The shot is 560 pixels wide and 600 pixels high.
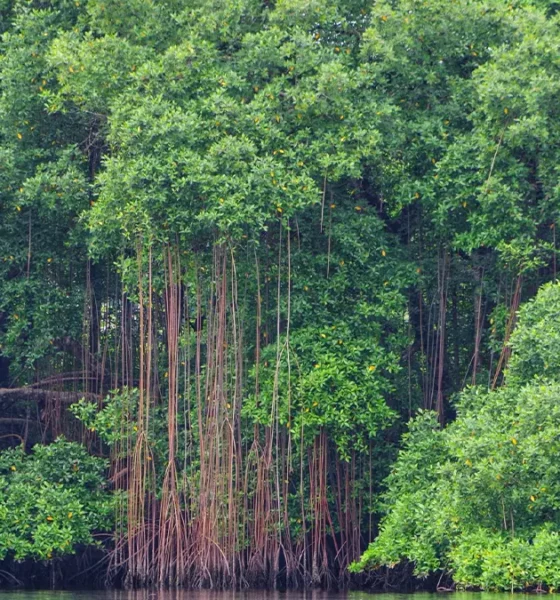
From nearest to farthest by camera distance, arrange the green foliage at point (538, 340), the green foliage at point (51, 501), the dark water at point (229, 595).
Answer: the dark water at point (229, 595), the green foliage at point (538, 340), the green foliage at point (51, 501)

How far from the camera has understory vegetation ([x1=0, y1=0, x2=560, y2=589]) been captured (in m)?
13.4

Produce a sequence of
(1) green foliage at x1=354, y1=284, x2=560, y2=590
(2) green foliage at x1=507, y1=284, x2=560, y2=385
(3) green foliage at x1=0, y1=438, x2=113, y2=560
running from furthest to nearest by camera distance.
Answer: (3) green foliage at x1=0, y1=438, x2=113, y2=560
(2) green foliage at x1=507, y1=284, x2=560, y2=385
(1) green foliage at x1=354, y1=284, x2=560, y2=590

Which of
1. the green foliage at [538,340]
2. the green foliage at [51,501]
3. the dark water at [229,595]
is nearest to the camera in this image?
the dark water at [229,595]

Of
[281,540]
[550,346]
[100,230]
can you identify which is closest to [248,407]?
[281,540]

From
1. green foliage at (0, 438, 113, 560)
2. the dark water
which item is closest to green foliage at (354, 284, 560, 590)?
the dark water

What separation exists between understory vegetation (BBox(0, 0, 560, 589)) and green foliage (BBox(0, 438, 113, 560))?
0.04 meters

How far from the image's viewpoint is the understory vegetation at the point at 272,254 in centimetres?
1343

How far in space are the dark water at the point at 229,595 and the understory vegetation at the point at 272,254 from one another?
0.63m

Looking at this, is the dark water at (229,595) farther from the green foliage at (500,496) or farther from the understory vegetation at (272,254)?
the understory vegetation at (272,254)

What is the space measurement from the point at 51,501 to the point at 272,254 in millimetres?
3493

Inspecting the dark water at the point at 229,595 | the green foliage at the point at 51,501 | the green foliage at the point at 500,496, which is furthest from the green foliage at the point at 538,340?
the green foliage at the point at 51,501

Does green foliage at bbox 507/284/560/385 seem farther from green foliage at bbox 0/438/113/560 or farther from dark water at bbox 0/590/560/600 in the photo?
green foliage at bbox 0/438/113/560

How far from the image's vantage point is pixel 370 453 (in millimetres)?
14508

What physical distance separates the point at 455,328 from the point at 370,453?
2.03 m
